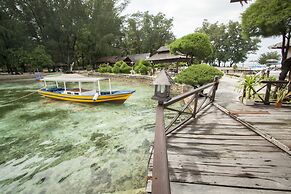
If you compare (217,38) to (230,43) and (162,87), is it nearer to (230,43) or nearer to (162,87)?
(230,43)

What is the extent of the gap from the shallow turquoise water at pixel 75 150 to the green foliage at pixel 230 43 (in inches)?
1460

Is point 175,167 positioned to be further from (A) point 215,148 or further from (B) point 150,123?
(B) point 150,123

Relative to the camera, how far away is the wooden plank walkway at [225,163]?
209 cm

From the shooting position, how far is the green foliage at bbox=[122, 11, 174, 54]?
Answer: 42.0 meters

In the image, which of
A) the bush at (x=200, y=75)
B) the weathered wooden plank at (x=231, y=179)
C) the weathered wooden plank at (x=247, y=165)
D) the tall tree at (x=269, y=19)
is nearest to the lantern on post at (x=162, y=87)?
the weathered wooden plank at (x=247, y=165)

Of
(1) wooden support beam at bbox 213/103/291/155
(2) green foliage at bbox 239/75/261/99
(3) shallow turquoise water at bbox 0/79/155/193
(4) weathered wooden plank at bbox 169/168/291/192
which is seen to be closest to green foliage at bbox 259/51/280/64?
(2) green foliage at bbox 239/75/261/99

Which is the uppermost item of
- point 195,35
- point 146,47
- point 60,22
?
point 60,22

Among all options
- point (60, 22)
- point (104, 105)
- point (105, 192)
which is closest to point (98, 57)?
point (60, 22)

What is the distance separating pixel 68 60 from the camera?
129 ft

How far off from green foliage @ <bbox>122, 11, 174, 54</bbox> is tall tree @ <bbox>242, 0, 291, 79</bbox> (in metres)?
36.4

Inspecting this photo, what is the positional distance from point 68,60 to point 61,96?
3247cm

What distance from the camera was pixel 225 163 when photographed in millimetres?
2559

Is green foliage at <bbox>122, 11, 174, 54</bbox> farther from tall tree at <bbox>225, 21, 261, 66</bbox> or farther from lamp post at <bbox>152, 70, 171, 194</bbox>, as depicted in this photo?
lamp post at <bbox>152, 70, 171, 194</bbox>

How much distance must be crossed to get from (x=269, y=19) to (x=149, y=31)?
38664 millimetres
